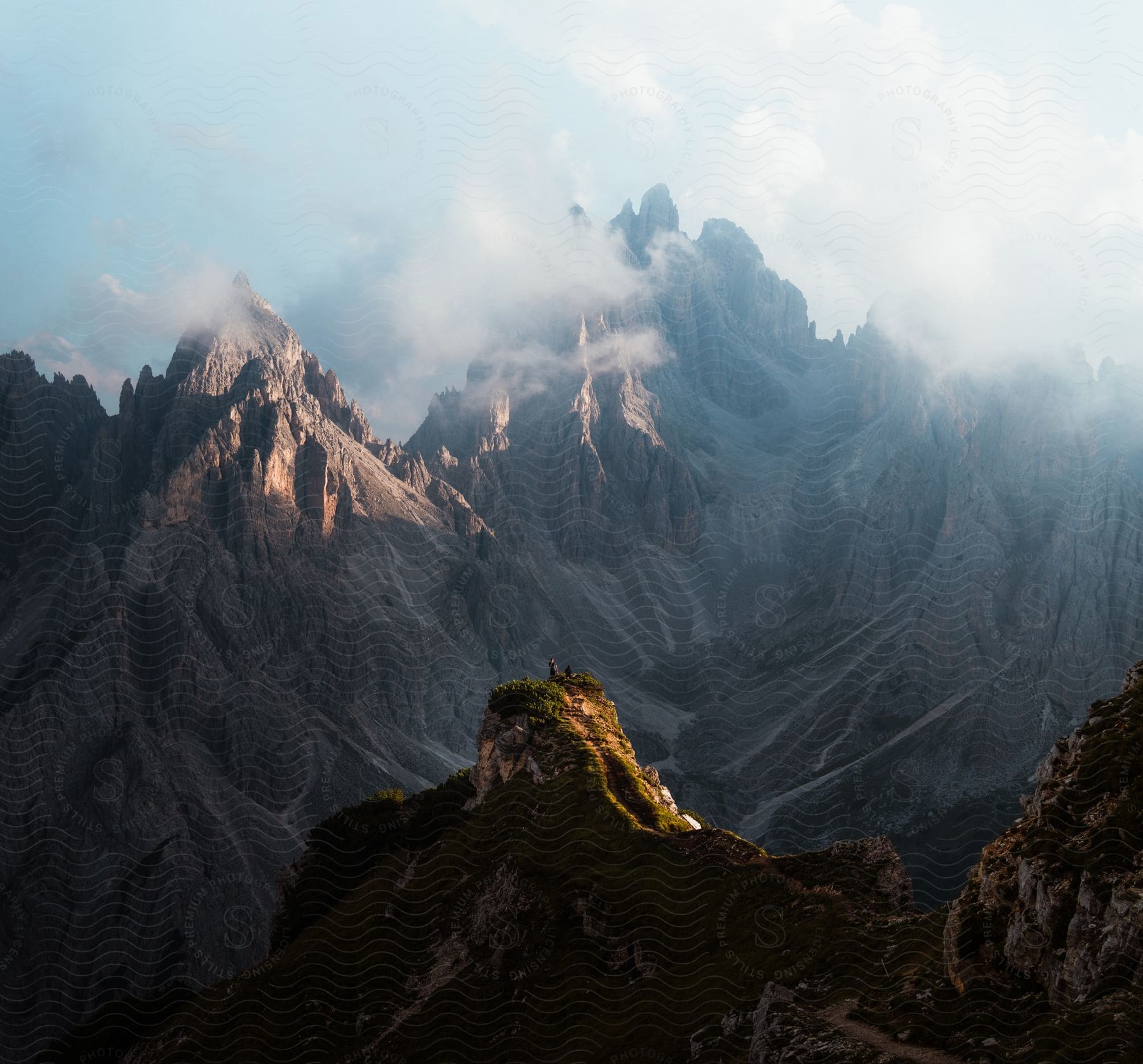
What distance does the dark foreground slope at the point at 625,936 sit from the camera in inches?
1329

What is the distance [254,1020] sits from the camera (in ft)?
219

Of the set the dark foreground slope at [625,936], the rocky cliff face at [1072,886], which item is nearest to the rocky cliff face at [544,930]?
the dark foreground slope at [625,936]

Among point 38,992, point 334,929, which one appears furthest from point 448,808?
point 38,992

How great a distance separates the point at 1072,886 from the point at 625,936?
25.5 m

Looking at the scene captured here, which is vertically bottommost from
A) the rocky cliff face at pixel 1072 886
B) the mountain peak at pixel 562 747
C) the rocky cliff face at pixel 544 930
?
the rocky cliff face at pixel 1072 886

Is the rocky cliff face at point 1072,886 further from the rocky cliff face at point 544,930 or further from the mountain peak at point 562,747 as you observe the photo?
the mountain peak at point 562,747

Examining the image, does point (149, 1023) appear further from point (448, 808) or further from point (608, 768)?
point (608, 768)

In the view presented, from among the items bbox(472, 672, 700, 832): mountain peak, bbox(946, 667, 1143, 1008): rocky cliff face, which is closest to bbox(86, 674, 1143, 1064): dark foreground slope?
bbox(946, 667, 1143, 1008): rocky cliff face

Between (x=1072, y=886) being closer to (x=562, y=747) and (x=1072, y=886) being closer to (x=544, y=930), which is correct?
(x=544, y=930)

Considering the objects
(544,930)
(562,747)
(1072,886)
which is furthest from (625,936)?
(1072,886)

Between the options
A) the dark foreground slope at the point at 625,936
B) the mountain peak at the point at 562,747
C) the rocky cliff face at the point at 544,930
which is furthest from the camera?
the mountain peak at the point at 562,747

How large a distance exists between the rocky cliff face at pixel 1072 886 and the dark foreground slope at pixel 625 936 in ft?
0.32

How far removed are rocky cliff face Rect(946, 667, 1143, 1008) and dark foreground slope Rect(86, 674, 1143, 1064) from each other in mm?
96

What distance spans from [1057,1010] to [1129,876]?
14.5 feet
